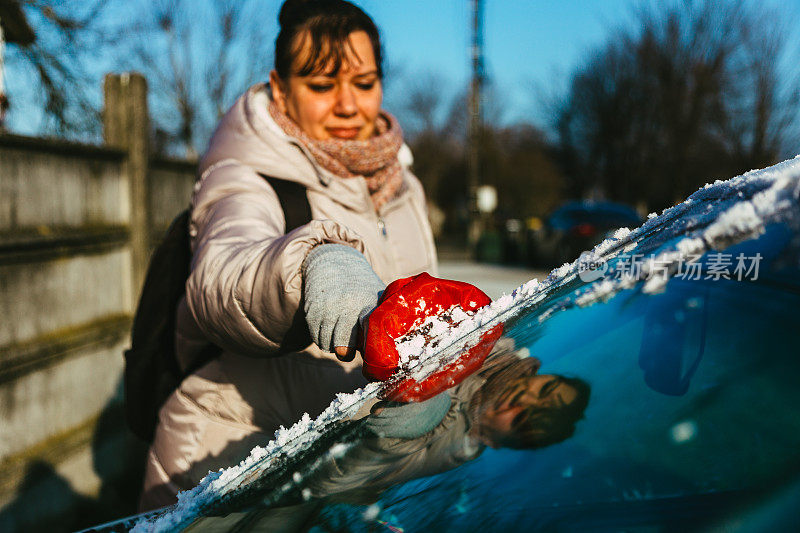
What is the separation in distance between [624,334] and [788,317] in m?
0.15

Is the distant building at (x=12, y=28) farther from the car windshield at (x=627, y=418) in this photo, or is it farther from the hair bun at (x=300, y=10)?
the car windshield at (x=627, y=418)

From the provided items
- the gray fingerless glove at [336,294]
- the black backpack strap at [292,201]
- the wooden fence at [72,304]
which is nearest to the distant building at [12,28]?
the wooden fence at [72,304]

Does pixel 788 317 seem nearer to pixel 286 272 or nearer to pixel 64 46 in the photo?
pixel 286 272

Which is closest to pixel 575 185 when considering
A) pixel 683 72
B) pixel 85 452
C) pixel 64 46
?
pixel 683 72

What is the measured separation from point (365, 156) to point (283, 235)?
0.62 metres

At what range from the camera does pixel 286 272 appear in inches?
43.3

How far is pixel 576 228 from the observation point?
42.9 feet

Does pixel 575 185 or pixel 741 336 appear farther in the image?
pixel 575 185

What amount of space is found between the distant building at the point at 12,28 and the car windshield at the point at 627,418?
5.99 meters

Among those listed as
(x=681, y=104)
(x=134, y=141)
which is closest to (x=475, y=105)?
(x=681, y=104)

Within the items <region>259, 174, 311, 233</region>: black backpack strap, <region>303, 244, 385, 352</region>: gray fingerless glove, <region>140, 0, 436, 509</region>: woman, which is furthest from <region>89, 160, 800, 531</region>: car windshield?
<region>259, 174, 311, 233</region>: black backpack strap

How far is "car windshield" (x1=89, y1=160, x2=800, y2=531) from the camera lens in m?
0.62

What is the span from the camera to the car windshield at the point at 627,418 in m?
0.62

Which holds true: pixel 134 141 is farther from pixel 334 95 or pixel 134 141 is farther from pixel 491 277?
pixel 491 277
